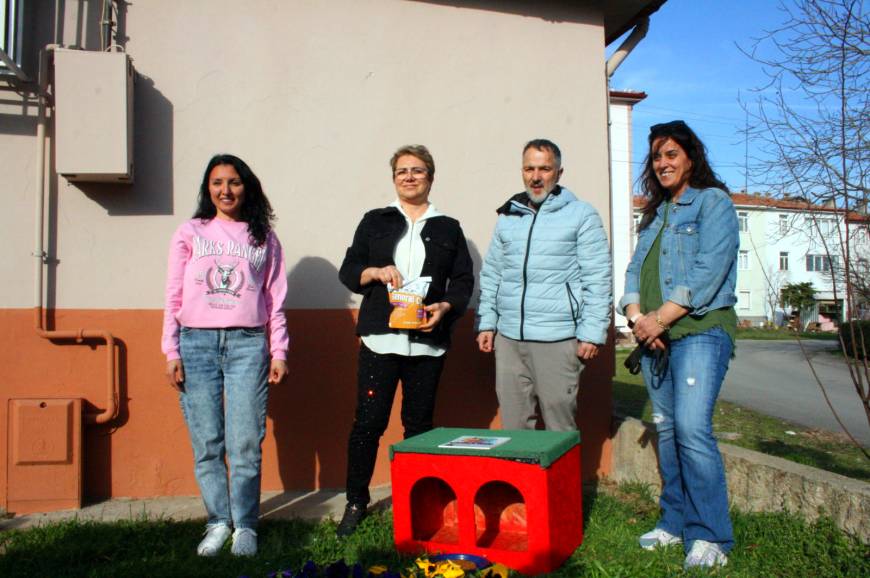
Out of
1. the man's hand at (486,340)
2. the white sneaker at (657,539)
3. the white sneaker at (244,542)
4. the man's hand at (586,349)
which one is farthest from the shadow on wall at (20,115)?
the white sneaker at (657,539)

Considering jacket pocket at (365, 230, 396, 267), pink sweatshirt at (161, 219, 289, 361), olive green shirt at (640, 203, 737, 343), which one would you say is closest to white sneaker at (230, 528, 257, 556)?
pink sweatshirt at (161, 219, 289, 361)

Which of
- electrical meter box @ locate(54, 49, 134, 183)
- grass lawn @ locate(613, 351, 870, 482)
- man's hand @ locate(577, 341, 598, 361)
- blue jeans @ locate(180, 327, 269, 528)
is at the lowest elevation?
grass lawn @ locate(613, 351, 870, 482)

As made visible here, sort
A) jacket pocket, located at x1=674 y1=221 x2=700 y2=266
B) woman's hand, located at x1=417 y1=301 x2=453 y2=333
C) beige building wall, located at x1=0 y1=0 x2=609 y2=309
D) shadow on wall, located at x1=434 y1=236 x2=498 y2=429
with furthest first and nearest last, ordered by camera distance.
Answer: shadow on wall, located at x1=434 y1=236 x2=498 y2=429
beige building wall, located at x1=0 y1=0 x2=609 y2=309
woman's hand, located at x1=417 y1=301 x2=453 y2=333
jacket pocket, located at x1=674 y1=221 x2=700 y2=266

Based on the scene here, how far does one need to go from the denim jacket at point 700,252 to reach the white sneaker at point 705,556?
1.02 metres

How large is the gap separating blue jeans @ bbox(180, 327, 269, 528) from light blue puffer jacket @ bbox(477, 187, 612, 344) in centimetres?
137

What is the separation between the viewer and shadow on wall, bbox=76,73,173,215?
3947 millimetres

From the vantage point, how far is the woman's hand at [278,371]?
10.8 ft

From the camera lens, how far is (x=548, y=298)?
11.1 ft

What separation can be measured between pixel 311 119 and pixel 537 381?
7.29ft

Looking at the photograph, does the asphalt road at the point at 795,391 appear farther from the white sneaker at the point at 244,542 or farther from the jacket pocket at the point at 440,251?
the white sneaker at the point at 244,542

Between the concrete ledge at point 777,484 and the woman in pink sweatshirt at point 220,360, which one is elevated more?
the woman in pink sweatshirt at point 220,360

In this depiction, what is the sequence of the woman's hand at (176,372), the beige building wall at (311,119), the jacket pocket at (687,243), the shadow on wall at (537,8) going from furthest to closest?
the shadow on wall at (537,8)
the beige building wall at (311,119)
the woman's hand at (176,372)
the jacket pocket at (687,243)

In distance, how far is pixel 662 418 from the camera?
10.2 ft

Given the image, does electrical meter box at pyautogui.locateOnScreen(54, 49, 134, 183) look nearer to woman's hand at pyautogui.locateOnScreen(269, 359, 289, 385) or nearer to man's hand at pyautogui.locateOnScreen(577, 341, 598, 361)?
woman's hand at pyautogui.locateOnScreen(269, 359, 289, 385)
